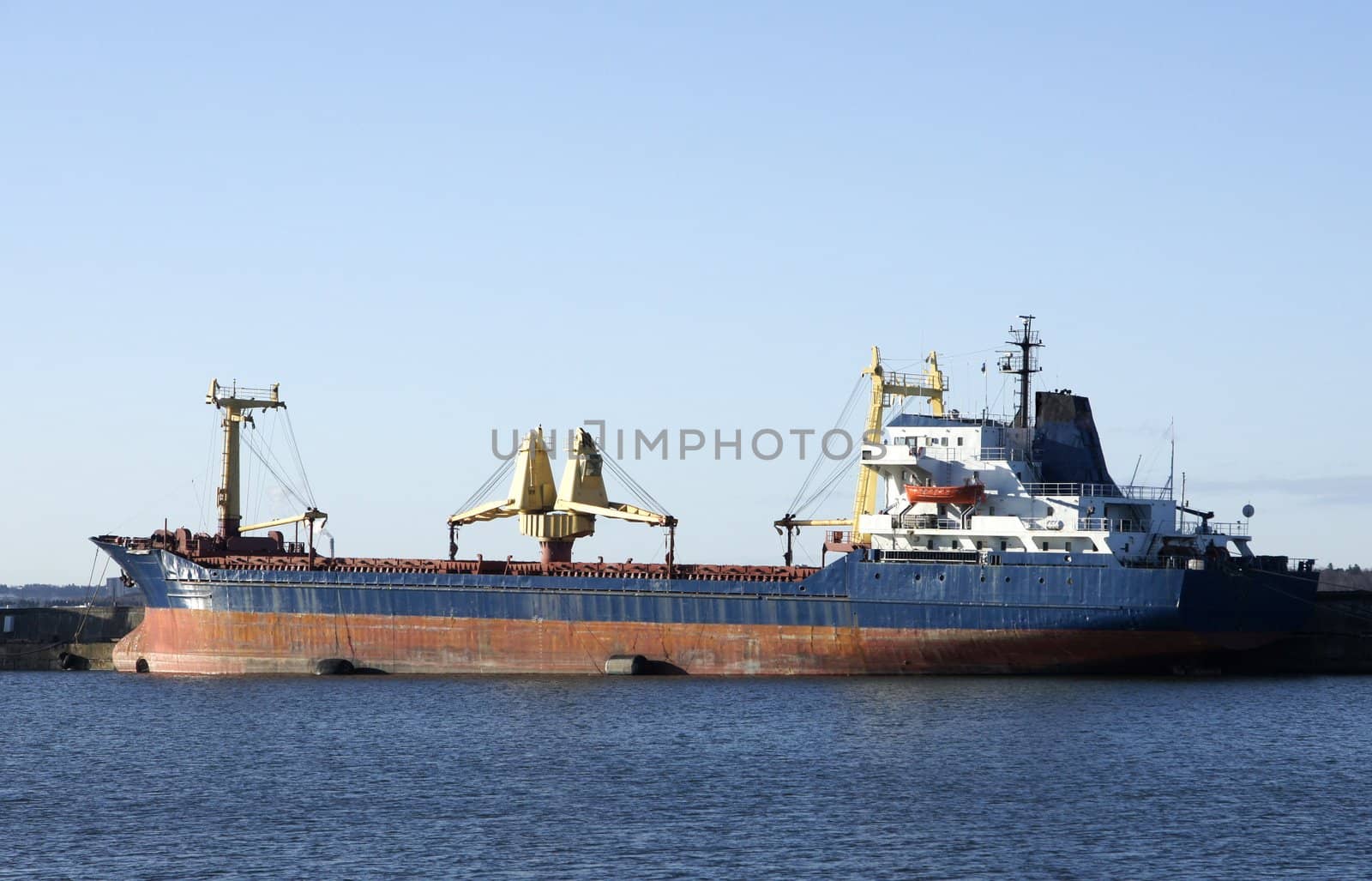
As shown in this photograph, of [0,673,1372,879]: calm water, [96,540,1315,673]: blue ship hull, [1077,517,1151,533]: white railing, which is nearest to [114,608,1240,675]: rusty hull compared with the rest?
[96,540,1315,673]: blue ship hull

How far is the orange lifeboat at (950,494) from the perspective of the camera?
46594 mm

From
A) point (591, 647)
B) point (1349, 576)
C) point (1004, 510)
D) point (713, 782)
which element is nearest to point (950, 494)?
point (1004, 510)

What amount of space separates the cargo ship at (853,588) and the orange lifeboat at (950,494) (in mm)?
65

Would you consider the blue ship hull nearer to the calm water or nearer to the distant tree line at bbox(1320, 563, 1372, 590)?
the calm water

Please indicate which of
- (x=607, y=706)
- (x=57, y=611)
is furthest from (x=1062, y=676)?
(x=57, y=611)

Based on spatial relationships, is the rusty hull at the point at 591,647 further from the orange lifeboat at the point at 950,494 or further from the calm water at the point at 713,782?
the orange lifeboat at the point at 950,494

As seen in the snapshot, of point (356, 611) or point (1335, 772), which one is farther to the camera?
point (356, 611)

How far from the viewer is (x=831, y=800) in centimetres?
3072

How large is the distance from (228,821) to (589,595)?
67.3ft

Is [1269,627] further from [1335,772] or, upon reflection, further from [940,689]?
[1335,772]

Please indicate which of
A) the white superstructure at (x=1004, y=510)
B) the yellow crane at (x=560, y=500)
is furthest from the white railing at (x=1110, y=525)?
the yellow crane at (x=560, y=500)

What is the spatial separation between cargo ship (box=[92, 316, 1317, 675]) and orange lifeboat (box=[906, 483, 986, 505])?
6cm

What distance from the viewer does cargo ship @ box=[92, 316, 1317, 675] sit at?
147ft

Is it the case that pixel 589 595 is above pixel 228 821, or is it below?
above
